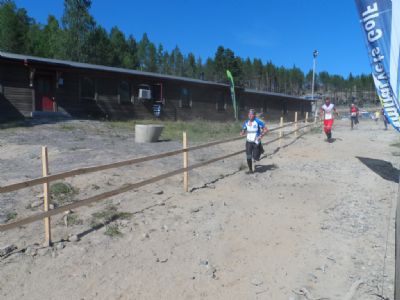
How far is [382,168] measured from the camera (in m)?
10.9

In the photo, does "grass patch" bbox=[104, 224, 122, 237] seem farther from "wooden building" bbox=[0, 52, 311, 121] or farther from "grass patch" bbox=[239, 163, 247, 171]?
"wooden building" bbox=[0, 52, 311, 121]

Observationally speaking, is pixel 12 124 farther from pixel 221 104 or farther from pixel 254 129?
pixel 221 104

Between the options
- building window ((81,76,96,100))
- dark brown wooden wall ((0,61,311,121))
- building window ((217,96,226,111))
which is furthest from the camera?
building window ((217,96,226,111))

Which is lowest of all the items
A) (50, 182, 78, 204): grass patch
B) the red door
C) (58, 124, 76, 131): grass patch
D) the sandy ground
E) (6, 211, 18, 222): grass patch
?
the sandy ground

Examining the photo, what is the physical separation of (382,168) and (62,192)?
336 inches

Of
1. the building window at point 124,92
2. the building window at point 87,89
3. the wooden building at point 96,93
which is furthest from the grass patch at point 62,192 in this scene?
the building window at point 124,92

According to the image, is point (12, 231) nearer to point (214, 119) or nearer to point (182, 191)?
point (182, 191)

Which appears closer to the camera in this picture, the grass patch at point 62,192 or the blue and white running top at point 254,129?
the grass patch at point 62,192

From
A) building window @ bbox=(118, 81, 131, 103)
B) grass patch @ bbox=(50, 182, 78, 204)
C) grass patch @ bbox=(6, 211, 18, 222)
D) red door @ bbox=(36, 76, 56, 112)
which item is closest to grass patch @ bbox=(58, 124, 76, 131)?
red door @ bbox=(36, 76, 56, 112)

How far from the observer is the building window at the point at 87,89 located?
21.8 meters

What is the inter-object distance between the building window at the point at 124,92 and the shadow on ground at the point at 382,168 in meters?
15.3

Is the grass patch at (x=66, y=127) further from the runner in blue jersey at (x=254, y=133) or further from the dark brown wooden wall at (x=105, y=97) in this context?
the runner in blue jersey at (x=254, y=133)

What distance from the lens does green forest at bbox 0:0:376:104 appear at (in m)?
43.0

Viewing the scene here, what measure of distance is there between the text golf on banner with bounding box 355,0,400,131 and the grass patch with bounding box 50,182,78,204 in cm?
619
